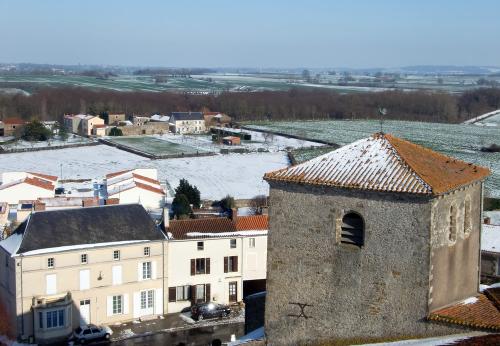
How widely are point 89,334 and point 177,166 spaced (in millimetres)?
43741

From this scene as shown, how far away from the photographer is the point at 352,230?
14.1 m

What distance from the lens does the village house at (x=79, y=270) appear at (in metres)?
26.4

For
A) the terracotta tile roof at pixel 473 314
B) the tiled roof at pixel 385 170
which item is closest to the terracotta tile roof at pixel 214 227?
the tiled roof at pixel 385 170

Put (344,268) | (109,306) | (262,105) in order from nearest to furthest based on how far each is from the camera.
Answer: (344,268) < (109,306) < (262,105)

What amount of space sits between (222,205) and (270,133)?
49.0 m

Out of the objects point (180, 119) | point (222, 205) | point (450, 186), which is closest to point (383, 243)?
point (450, 186)

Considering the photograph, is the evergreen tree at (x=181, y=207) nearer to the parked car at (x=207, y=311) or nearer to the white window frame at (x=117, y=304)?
the parked car at (x=207, y=311)

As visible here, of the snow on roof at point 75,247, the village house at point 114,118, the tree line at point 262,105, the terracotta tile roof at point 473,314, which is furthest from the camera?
the tree line at point 262,105

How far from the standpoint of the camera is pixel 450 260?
14219 millimetres

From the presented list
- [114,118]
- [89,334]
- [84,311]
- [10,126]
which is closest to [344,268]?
[89,334]

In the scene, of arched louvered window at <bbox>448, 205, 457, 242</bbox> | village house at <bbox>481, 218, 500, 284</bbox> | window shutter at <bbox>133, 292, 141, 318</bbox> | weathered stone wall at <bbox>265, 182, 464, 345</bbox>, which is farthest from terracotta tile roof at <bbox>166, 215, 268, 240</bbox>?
arched louvered window at <bbox>448, 205, 457, 242</bbox>

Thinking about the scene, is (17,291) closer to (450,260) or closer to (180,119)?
(450,260)

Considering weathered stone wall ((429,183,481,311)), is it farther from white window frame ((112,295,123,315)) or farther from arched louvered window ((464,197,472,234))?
white window frame ((112,295,123,315))

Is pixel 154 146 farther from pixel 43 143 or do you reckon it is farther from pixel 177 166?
pixel 177 166
